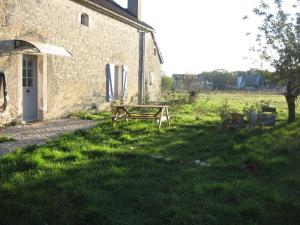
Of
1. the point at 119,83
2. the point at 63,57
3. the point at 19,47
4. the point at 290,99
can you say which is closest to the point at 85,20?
the point at 63,57

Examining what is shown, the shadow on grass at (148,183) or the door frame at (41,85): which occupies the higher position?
the door frame at (41,85)

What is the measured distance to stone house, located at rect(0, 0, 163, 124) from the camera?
30.2 ft

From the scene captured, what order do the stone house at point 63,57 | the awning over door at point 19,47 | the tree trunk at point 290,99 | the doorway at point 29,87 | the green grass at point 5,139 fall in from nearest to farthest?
the green grass at point 5,139, the awning over door at point 19,47, the stone house at point 63,57, the doorway at point 29,87, the tree trunk at point 290,99

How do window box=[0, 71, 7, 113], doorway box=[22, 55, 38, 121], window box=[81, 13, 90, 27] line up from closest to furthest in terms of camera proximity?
window box=[0, 71, 7, 113] < doorway box=[22, 55, 38, 121] < window box=[81, 13, 90, 27]

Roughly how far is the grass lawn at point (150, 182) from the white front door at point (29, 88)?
2.72 m

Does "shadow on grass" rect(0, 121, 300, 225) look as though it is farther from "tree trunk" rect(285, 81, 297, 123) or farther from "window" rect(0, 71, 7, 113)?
A: "tree trunk" rect(285, 81, 297, 123)

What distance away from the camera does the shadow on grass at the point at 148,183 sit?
413cm

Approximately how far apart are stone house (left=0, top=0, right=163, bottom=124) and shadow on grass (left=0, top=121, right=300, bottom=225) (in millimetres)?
2722

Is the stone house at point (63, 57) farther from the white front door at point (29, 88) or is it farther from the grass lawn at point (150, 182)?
the grass lawn at point (150, 182)

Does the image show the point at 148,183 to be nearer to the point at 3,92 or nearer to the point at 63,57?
the point at 3,92

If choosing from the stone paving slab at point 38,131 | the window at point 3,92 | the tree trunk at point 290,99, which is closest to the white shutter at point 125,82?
the stone paving slab at point 38,131

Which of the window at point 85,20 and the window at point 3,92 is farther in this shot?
the window at point 85,20

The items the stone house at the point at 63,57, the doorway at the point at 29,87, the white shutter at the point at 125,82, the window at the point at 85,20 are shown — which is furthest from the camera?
the white shutter at the point at 125,82

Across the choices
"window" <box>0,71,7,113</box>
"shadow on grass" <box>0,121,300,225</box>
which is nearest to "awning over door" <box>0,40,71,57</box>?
"window" <box>0,71,7,113</box>
